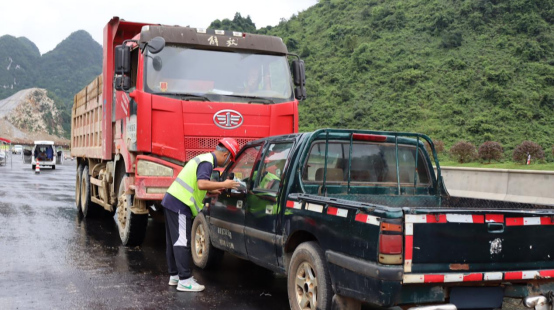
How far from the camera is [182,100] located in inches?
328

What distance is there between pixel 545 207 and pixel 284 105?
14.8 ft

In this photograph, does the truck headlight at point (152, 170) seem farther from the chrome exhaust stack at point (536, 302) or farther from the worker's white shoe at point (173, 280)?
the chrome exhaust stack at point (536, 302)

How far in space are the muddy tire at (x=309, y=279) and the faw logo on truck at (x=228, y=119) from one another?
3629 mm

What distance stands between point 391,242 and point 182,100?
16.0 feet

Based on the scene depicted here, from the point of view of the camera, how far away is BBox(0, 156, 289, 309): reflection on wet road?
5.89 m

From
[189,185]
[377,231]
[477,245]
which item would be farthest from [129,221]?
[477,245]

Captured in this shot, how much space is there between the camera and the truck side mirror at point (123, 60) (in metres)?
8.51

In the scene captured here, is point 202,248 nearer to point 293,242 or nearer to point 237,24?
point 293,242

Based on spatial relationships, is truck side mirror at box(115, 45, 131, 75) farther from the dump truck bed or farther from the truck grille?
the dump truck bed

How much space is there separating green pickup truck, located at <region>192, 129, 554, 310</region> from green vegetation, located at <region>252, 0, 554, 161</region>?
39.1 m

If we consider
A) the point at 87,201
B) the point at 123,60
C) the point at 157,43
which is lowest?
the point at 87,201

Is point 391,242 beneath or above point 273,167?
beneath

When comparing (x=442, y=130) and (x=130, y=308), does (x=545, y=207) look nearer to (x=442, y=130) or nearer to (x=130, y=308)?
(x=130, y=308)

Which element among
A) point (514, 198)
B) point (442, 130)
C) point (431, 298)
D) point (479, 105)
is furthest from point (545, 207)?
point (479, 105)
